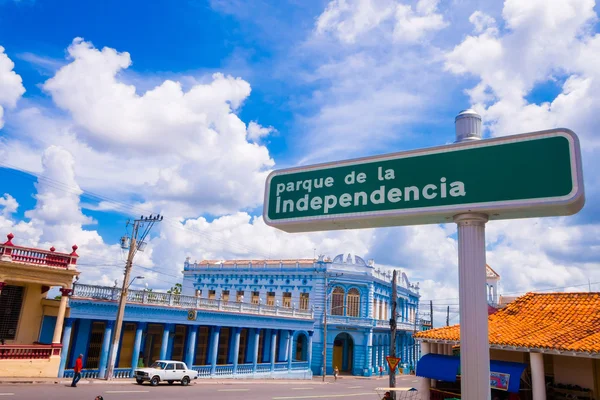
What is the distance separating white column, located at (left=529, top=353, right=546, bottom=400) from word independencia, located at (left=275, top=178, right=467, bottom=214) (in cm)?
906

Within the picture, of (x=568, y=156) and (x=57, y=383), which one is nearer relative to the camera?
(x=568, y=156)

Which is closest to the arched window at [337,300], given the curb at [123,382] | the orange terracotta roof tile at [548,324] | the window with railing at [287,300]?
the window with railing at [287,300]

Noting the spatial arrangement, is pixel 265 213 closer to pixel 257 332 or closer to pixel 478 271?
pixel 478 271

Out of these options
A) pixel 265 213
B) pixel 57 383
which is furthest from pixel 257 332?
pixel 265 213

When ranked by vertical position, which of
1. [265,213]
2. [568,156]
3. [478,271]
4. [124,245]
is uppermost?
[124,245]

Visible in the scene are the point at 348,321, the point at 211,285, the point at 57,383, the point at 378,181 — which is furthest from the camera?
the point at 211,285

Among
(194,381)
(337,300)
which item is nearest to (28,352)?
(194,381)

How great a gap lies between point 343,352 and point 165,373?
24279 millimetres

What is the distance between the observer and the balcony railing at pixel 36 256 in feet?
75.4

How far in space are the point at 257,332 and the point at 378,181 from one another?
33.4 m

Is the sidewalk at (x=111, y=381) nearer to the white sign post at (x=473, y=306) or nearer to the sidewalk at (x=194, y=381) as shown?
the sidewalk at (x=194, y=381)

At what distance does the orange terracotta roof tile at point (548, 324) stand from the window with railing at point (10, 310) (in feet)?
70.9

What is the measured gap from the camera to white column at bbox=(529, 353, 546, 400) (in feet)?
34.5

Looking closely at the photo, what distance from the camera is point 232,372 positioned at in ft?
107
